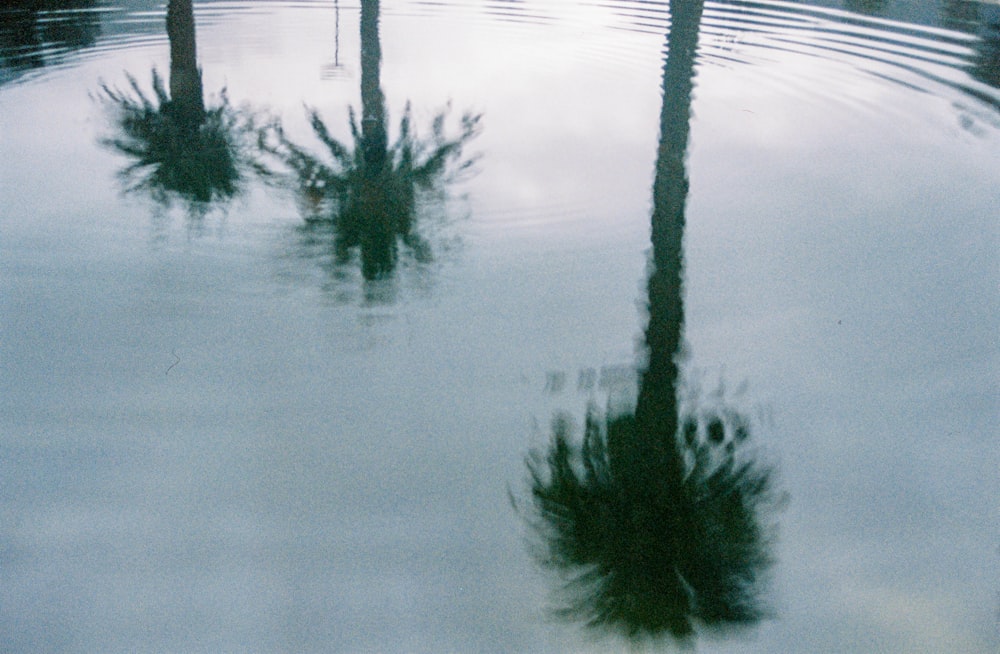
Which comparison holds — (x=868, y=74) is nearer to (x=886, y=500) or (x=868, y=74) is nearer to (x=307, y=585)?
(x=886, y=500)

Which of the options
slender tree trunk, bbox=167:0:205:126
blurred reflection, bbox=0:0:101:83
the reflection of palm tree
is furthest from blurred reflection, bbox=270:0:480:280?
blurred reflection, bbox=0:0:101:83

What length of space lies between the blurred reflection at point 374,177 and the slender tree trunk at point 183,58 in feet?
5.55

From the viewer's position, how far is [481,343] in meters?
5.96

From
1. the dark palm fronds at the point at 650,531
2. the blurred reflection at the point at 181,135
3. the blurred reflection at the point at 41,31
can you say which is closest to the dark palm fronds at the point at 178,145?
the blurred reflection at the point at 181,135

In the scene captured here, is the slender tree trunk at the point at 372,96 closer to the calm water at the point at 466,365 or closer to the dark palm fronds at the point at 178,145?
the calm water at the point at 466,365

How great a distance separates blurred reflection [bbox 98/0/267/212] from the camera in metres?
8.92

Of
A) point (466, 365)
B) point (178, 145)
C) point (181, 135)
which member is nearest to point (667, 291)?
point (466, 365)

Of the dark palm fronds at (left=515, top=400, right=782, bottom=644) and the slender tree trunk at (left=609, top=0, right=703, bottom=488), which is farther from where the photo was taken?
the slender tree trunk at (left=609, top=0, right=703, bottom=488)

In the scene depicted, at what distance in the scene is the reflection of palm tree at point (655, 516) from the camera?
4.00m

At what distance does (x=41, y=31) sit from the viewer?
49.6ft

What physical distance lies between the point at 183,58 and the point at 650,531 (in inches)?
382

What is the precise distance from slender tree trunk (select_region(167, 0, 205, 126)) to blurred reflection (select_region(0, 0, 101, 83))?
2163mm

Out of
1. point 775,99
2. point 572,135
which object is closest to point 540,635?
point 572,135

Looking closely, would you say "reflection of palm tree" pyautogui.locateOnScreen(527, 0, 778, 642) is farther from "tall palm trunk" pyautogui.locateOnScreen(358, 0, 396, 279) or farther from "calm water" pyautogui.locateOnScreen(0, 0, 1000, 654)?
"tall palm trunk" pyautogui.locateOnScreen(358, 0, 396, 279)
